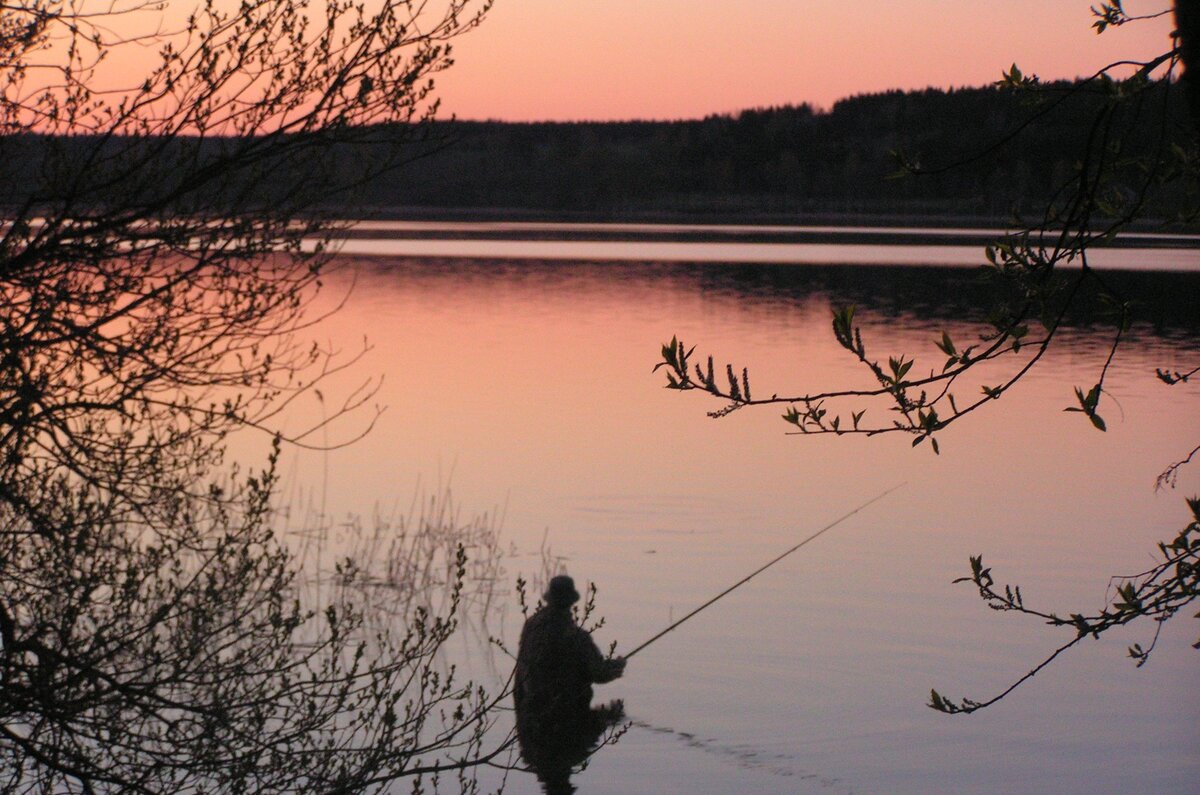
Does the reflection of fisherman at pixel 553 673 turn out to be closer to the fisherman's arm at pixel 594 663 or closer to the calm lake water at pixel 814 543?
the fisherman's arm at pixel 594 663

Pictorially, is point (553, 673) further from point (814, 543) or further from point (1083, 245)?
point (814, 543)

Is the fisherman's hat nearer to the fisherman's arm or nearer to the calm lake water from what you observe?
the fisherman's arm

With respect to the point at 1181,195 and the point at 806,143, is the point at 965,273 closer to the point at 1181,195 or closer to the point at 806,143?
the point at 806,143

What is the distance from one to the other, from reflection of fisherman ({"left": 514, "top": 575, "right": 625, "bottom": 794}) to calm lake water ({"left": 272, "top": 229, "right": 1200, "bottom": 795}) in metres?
0.60

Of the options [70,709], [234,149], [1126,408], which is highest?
[234,149]

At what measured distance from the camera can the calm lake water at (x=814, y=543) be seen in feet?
43.8

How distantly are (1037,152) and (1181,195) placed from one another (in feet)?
399

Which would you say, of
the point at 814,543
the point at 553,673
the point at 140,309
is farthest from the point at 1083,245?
the point at 814,543

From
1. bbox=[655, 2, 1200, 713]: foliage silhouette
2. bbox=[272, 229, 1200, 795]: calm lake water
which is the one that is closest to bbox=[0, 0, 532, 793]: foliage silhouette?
bbox=[655, 2, 1200, 713]: foliage silhouette

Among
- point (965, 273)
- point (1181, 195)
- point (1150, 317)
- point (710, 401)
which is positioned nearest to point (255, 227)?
point (1181, 195)

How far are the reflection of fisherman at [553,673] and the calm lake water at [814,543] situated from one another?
598 millimetres

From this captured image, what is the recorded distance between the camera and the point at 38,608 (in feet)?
20.0

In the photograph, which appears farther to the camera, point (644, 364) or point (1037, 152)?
point (1037, 152)

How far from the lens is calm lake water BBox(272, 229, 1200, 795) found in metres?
13.4
